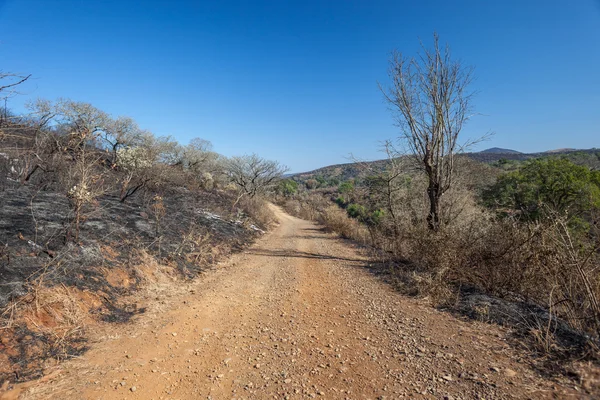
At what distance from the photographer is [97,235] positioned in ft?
20.3

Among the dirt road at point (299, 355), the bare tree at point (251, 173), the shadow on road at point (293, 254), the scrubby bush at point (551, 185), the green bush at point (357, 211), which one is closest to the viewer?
the dirt road at point (299, 355)

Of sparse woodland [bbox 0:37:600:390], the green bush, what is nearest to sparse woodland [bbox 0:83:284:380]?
sparse woodland [bbox 0:37:600:390]

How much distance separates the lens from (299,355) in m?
3.37

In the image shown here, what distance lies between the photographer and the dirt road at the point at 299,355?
8.82ft

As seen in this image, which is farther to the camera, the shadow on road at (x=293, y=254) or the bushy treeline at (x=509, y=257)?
the shadow on road at (x=293, y=254)

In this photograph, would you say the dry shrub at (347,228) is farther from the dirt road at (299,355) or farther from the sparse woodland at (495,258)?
the dirt road at (299,355)

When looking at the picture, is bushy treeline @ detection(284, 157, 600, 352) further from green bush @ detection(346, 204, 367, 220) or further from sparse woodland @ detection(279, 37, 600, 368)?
green bush @ detection(346, 204, 367, 220)

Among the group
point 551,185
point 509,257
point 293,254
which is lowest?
point 293,254

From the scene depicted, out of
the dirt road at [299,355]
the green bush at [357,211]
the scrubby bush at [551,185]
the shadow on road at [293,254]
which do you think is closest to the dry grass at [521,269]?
the dirt road at [299,355]

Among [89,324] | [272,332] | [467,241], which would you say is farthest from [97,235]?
[467,241]

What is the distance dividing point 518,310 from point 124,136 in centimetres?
2963

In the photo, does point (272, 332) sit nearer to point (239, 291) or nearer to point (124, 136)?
point (239, 291)

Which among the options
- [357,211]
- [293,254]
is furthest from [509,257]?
[357,211]

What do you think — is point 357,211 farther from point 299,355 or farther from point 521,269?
point 299,355
